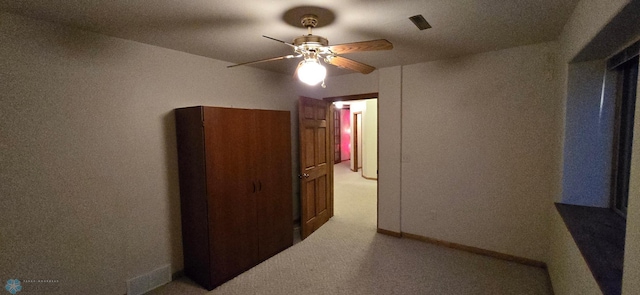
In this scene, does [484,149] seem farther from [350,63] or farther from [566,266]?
[350,63]

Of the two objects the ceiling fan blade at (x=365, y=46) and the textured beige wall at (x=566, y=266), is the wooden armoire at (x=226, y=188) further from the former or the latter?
the textured beige wall at (x=566, y=266)

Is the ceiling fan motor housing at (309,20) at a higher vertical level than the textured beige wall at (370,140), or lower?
higher

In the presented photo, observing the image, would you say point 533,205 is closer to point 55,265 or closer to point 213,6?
point 213,6

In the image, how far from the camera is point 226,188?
2.42 metres

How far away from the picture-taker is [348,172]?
809cm

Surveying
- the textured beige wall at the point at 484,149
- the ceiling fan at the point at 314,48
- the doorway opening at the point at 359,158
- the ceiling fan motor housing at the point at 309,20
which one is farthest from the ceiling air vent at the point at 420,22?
the doorway opening at the point at 359,158

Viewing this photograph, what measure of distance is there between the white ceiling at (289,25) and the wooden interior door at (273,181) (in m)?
0.81

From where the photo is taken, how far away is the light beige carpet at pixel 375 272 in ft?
7.48

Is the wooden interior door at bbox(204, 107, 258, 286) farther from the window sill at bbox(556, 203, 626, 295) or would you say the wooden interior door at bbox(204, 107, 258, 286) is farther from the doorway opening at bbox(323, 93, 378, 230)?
the window sill at bbox(556, 203, 626, 295)

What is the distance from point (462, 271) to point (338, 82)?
2717mm

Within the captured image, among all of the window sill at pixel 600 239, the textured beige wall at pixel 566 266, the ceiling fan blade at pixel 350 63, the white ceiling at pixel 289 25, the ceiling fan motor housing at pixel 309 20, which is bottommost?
the textured beige wall at pixel 566 266

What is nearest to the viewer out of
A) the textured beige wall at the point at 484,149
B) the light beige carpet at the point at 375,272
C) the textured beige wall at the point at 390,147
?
the light beige carpet at the point at 375,272

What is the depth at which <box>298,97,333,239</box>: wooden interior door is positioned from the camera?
3318 mm

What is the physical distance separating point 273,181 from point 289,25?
1697 millimetres
